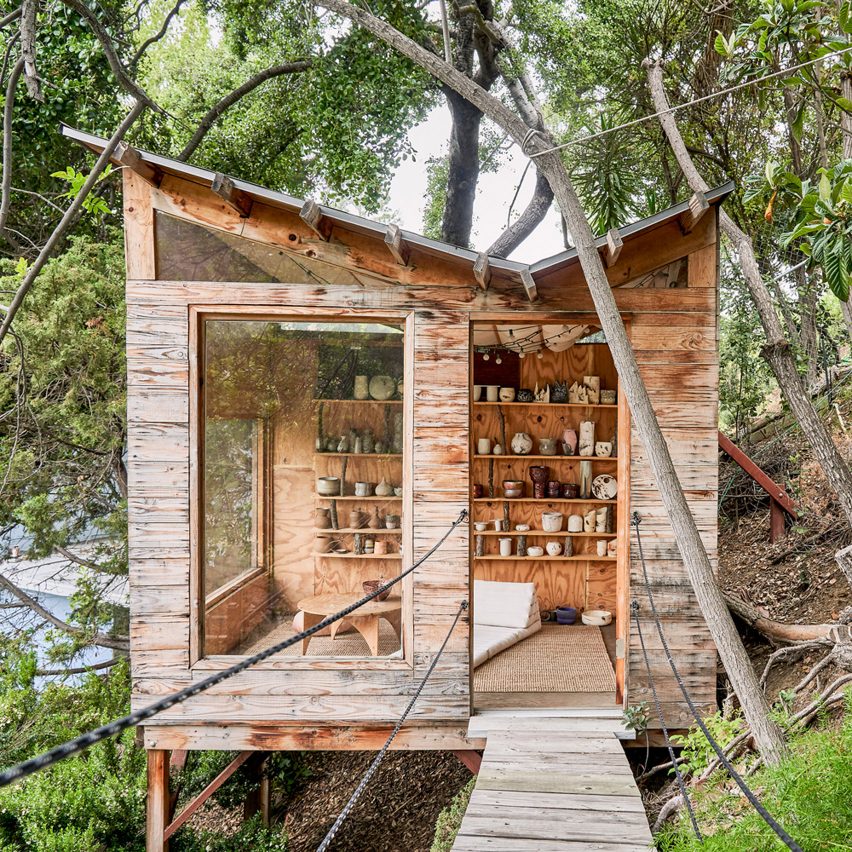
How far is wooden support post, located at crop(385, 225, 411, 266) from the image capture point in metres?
3.44

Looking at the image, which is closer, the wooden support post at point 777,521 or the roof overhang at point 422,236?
the roof overhang at point 422,236

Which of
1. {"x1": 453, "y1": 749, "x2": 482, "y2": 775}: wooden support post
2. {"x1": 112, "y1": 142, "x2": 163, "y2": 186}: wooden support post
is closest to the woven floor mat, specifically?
{"x1": 453, "y1": 749, "x2": 482, "y2": 775}: wooden support post

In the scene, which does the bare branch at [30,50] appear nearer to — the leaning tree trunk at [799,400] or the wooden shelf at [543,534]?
the leaning tree trunk at [799,400]

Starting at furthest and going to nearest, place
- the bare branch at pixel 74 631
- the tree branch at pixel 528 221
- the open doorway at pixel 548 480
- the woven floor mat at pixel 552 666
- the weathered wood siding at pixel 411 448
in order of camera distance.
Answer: the tree branch at pixel 528 221
the bare branch at pixel 74 631
the open doorway at pixel 548 480
the woven floor mat at pixel 552 666
the weathered wood siding at pixel 411 448

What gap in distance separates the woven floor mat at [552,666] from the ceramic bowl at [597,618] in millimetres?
168

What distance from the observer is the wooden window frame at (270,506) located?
3783mm

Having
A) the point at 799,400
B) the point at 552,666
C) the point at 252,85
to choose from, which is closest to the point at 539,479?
the point at 552,666

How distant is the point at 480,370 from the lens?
6.74 meters

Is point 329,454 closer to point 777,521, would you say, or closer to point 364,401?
point 364,401

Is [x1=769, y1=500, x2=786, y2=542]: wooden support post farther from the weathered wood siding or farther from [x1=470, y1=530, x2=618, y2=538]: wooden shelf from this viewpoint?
the weathered wood siding

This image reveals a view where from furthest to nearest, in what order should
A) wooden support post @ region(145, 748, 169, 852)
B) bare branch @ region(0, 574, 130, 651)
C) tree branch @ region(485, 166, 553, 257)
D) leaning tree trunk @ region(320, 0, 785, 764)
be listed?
1. tree branch @ region(485, 166, 553, 257)
2. bare branch @ region(0, 574, 130, 651)
3. wooden support post @ region(145, 748, 169, 852)
4. leaning tree trunk @ region(320, 0, 785, 764)

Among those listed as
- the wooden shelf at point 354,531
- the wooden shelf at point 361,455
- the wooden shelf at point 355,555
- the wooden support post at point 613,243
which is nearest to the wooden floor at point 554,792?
the wooden shelf at point 355,555

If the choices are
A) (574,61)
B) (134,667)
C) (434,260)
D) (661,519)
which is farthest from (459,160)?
(134,667)

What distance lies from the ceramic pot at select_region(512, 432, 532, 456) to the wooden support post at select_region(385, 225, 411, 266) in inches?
123
